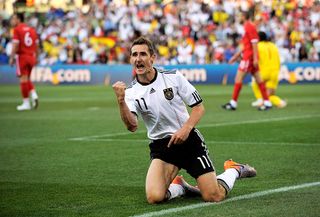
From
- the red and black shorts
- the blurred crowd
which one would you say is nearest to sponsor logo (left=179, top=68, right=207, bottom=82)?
the blurred crowd

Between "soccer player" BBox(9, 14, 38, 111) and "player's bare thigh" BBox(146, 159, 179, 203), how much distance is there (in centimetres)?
1409

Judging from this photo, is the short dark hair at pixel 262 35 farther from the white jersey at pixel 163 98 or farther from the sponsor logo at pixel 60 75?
the sponsor logo at pixel 60 75

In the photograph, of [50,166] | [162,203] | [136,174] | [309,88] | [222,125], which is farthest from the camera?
[309,88]

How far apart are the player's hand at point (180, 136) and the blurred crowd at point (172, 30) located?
2860cm

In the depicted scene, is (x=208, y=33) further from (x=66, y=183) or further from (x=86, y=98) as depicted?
(x=66, y=183)

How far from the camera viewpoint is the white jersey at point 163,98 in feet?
28.3

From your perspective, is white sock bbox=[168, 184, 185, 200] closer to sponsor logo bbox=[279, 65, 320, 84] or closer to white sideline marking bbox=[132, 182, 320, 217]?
white sideline marking bbox=[132, 182, 320, 217]

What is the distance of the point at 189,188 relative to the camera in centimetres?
866

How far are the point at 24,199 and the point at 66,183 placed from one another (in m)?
1.14

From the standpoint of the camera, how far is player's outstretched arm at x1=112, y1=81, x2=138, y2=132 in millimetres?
7930

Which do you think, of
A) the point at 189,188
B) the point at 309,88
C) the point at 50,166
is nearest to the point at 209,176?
the point at 189,188

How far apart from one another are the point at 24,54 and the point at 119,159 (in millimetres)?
11312

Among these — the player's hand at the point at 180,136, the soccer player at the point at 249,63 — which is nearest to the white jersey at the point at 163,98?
the player's hand at the point at 180,136

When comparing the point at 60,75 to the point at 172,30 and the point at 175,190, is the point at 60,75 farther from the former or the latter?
the point at 175,190
